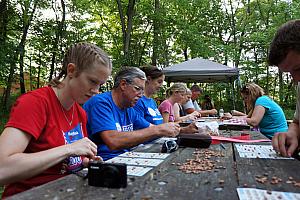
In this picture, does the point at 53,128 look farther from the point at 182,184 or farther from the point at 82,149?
the point at 182,184

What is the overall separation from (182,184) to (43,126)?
29.5 inches

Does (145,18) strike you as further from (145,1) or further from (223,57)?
(223,57)

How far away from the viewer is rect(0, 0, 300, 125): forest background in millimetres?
10734

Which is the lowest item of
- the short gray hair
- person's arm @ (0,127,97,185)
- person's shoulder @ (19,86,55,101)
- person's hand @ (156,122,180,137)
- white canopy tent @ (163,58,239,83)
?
person's hand @ (156,122,180,137)

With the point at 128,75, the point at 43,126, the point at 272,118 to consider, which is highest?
the point at 128,75

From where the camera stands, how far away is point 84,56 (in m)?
1.66

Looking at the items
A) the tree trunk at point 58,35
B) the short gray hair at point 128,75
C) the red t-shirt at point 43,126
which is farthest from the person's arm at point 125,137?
the tree trunk at point 58,35

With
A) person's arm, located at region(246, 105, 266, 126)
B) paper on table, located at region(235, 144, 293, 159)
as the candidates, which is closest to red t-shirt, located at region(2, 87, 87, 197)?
paper on table, located at region(235, 144, 293, 159)

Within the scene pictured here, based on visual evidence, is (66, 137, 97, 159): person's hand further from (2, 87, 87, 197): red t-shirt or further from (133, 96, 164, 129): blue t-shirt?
(133, 96, 164, 129): blue t-shirt

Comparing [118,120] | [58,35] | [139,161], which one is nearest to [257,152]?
[139,161]

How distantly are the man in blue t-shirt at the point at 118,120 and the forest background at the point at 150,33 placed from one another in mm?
6357

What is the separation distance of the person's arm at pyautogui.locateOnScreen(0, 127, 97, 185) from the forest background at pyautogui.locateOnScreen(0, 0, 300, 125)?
727 centimetres

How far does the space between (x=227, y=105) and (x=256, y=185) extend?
48.1ft

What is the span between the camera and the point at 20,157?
120 cm
